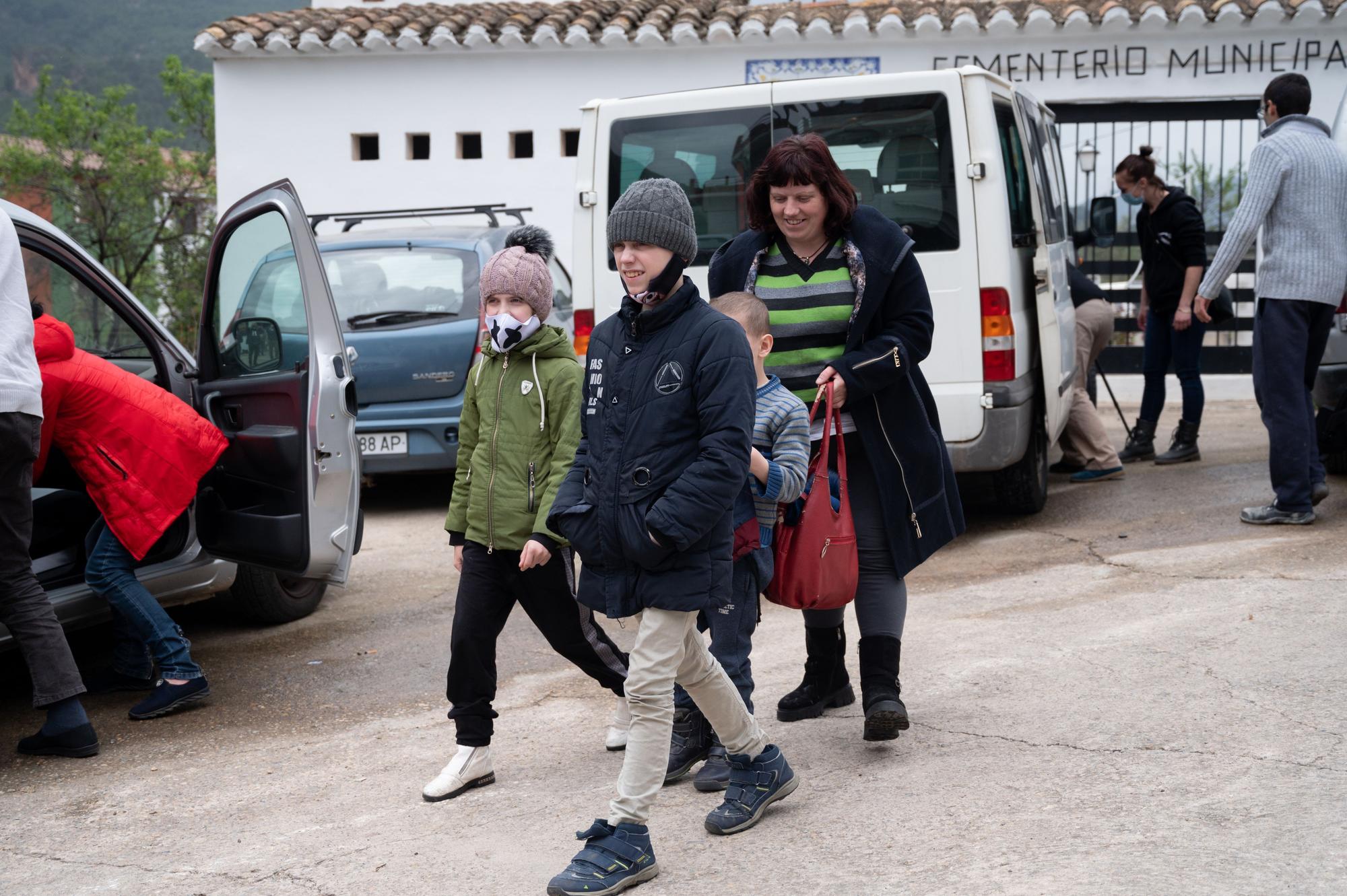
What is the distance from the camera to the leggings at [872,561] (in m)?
3.92

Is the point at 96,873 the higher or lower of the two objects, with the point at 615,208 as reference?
lower

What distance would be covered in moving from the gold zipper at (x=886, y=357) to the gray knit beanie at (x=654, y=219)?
68 centimetres

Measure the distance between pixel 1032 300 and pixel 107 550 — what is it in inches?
170

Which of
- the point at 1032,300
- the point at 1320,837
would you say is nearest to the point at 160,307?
the point at 1032,300

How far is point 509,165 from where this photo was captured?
14719mm

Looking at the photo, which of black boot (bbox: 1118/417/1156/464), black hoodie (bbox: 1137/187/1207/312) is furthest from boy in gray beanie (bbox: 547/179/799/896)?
black boot (bbox: 1118/417/1156/464)

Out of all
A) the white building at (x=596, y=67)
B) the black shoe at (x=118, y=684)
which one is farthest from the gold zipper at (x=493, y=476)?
the white building at (x=596, y=67)

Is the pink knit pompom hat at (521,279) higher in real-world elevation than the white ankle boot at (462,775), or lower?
higher

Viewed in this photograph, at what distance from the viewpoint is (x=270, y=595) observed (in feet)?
19.2

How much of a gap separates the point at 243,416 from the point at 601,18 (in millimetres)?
10200

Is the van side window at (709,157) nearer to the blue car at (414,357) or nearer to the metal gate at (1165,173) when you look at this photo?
the blue car at (414,357)

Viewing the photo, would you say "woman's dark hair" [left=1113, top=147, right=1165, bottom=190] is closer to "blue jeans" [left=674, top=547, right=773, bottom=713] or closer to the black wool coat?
the black wool coat

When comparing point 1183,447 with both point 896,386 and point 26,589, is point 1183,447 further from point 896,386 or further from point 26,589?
point 26,589

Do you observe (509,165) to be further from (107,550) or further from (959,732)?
(959,732)
